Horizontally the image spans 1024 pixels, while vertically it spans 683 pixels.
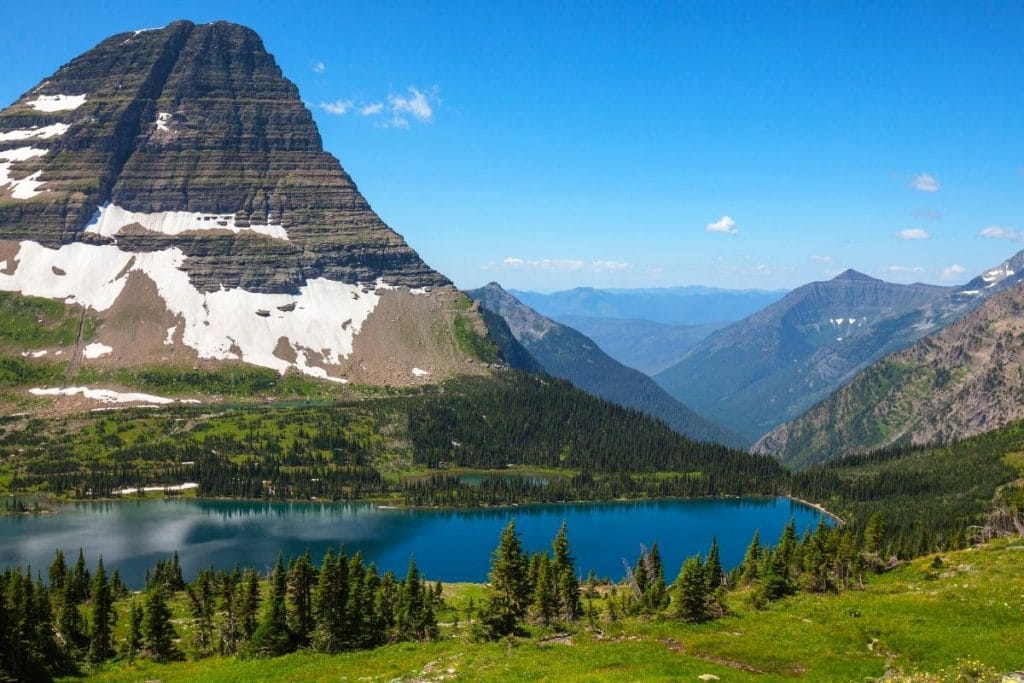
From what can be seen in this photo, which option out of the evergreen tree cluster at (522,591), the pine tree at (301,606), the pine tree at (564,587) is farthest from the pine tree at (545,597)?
the pine tree at (301,606)

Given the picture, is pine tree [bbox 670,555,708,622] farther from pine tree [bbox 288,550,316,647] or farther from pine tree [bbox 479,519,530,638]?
pine tree [bbox 288,550,316,647]

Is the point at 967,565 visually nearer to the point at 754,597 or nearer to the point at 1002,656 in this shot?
the point at 754,597

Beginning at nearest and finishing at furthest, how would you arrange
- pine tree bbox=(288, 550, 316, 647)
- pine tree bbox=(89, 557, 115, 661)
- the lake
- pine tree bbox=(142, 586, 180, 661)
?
1. pine tree bbox=(288, 550, 316, 647)
2. pine tree bbox=(142, 586, 180, 661)
3. pine tree bbox=(89, 557, 115, 661)
4. the lake

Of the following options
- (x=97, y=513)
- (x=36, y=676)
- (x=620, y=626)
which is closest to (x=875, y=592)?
(x=620, y=626)

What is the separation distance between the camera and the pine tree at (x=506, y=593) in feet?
241

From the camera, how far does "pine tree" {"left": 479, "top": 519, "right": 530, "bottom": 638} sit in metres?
73.6

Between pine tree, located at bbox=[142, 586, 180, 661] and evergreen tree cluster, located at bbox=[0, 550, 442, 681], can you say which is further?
pine tree, located at bbox=[142, 586, 180, 661]

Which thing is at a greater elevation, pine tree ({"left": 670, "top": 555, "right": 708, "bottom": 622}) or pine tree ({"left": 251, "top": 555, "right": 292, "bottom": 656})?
pine tree ({"left": 670, "top": 555, "right": 708, "bottom": 622})

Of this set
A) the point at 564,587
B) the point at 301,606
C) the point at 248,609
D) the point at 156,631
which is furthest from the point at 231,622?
the point at 564,587

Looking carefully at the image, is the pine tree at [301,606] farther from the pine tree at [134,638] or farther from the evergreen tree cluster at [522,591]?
the evergreen tree cluster at [522,591]

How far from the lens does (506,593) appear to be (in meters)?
74.6

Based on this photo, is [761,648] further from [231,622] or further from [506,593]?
[231,622]

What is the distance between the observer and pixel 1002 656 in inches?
1892

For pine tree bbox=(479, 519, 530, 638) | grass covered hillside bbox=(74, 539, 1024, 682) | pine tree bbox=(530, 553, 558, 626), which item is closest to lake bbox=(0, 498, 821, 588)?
pine tree bbox=(530, 553, 558, 626)
